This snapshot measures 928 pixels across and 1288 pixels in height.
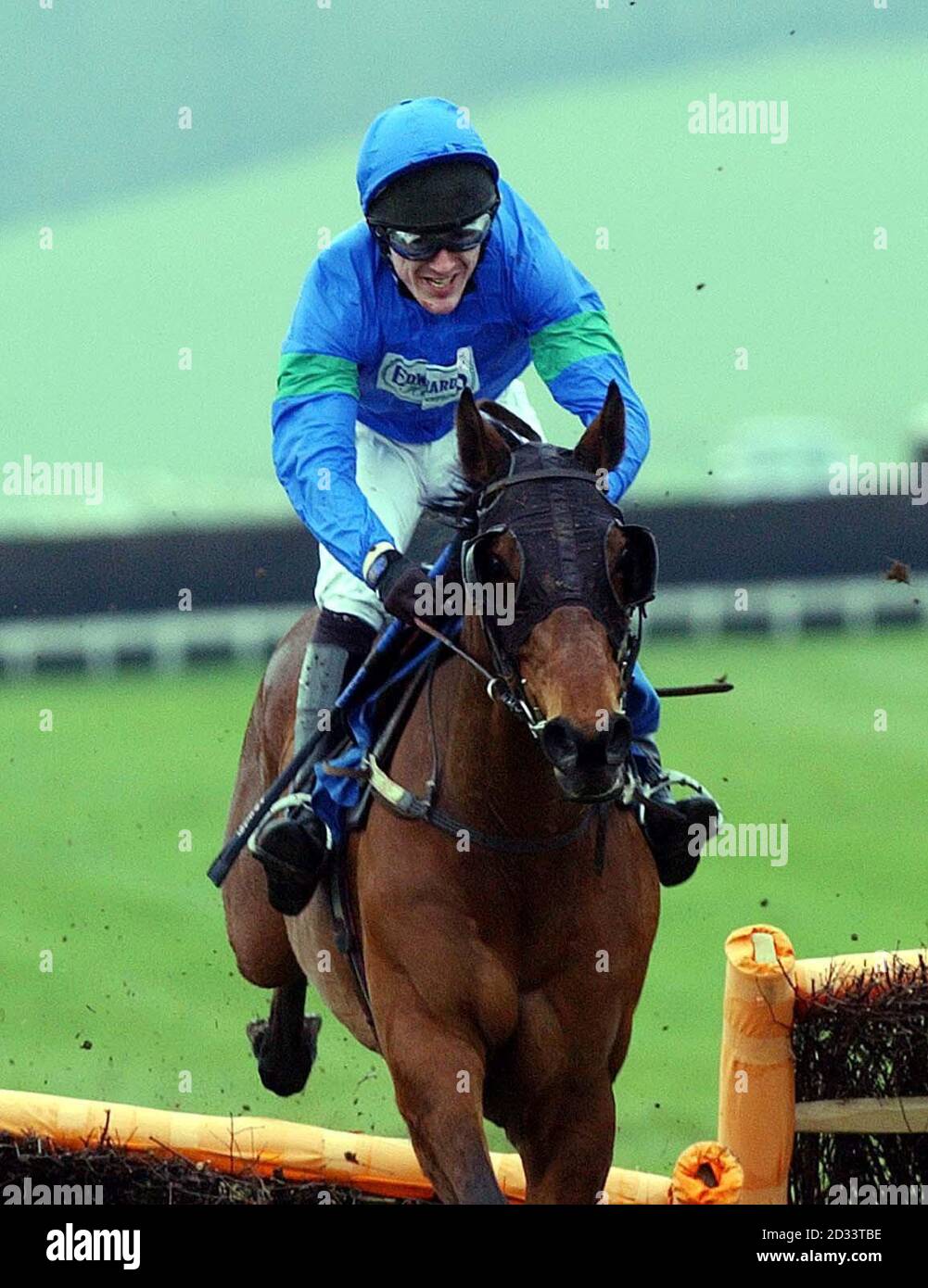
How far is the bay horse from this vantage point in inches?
133

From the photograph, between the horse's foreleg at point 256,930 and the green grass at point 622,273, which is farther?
the green grass at point 622,273

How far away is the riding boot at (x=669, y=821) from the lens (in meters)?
4.00

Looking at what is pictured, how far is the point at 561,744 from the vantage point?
315 cm

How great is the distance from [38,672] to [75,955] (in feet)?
21.3

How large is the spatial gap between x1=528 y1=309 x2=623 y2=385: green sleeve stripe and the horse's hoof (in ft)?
6.38

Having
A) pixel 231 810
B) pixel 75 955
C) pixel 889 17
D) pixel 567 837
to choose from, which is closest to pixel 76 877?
pixel 75 955

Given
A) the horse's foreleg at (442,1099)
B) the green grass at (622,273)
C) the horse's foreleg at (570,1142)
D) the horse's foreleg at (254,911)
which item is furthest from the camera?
the green grass at (622,273)

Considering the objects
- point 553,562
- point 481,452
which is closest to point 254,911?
point 481,452

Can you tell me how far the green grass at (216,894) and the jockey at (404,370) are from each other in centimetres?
196

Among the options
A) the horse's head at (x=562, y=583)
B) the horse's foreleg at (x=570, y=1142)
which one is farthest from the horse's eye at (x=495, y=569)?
the horse's foreleg at (x=570, y=1142)

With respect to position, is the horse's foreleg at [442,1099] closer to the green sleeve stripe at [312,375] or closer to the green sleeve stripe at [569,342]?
the green sleeve stripe at [312,375]

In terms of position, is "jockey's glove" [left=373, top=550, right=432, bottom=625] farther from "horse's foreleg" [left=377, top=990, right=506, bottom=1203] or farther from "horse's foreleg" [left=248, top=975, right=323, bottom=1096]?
"horse's foreleg" [left=248, top=975, right=323, bottom=1096]

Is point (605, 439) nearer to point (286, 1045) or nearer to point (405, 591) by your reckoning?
point (405, 591)

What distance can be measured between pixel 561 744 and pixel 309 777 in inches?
46.9
